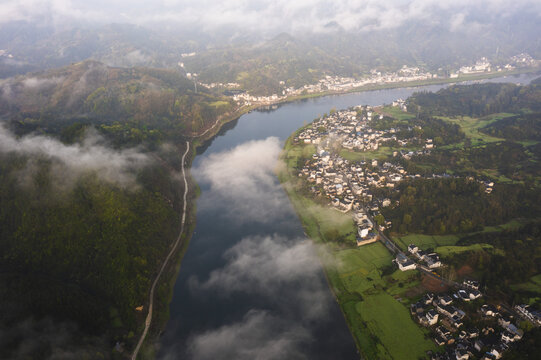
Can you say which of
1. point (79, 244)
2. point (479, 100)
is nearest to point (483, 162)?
point (479, 100)

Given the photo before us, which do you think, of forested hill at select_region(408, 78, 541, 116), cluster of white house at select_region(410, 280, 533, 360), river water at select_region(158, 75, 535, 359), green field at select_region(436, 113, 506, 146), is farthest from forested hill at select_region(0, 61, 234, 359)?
forested hill at select_region(408, 78, 541, 116)

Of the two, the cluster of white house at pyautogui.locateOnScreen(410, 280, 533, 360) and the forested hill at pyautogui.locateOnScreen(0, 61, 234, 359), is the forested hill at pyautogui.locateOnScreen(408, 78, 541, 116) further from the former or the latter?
the forested hill at pyautogui.locateOnScreen(0, 61, 234, 359)

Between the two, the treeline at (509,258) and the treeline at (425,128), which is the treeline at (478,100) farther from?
the treeline at (509,258)

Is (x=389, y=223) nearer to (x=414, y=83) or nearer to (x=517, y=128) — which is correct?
(x=517, y=128)

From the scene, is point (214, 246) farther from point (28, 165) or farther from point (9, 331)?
point (28, 165)

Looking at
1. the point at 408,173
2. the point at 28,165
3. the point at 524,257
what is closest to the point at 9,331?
the point at 28,165

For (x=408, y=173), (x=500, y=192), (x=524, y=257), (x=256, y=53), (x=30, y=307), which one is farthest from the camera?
(x=256, y=53)

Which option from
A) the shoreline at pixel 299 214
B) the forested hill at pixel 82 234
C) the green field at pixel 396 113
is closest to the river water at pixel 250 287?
the shoreline at pixel 299 214
